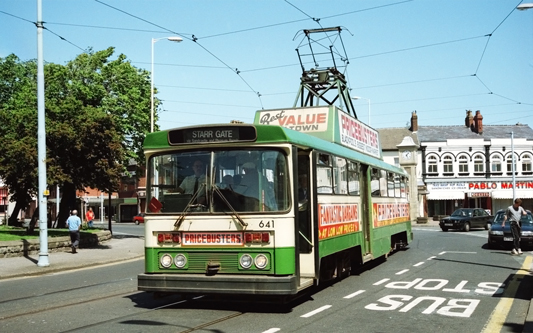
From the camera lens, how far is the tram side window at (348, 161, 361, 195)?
1314cm

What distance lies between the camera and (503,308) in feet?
32.6

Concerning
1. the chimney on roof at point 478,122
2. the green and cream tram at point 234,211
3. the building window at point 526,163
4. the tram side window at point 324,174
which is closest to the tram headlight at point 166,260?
the green and cream tram at point 234,211

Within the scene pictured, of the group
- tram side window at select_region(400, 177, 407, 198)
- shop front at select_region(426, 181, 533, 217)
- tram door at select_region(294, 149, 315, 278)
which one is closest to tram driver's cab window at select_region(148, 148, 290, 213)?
tram door at select_region(294, 149, 315, 278)

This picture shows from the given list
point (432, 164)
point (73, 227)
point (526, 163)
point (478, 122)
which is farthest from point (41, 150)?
point (526, 163)

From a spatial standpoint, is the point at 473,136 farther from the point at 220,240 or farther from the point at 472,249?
the point at 220,240

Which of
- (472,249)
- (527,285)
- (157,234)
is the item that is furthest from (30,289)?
(472,249)

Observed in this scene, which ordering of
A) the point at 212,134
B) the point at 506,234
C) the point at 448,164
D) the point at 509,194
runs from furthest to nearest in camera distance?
the point at 448,164
the point at 509,194
the point at 506,234
the point at 212,134

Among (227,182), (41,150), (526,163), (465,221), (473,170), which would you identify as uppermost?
(526,163)

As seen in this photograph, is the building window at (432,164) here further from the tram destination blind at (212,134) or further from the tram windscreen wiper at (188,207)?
the tram windscreen wiper at (188,207)

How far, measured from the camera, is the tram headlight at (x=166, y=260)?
32.0 feet

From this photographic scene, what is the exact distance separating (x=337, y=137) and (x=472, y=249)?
1205 cm

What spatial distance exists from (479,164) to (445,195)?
5.08 meters

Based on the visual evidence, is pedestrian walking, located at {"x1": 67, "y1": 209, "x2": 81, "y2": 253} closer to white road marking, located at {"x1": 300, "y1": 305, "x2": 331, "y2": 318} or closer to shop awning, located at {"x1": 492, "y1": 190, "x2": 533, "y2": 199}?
white road marking, located at {"x1": 300, "y1": 305, "x2": 331, "y2": 318}

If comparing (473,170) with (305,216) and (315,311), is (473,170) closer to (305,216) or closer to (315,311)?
(305,216)
